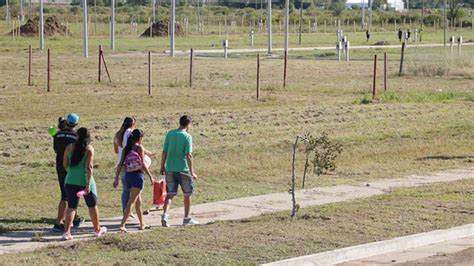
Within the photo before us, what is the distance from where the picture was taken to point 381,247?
12734 mm

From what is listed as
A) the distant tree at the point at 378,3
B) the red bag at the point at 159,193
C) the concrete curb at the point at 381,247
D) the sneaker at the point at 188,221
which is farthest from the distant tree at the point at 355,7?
the sneaker at the point at 188,221

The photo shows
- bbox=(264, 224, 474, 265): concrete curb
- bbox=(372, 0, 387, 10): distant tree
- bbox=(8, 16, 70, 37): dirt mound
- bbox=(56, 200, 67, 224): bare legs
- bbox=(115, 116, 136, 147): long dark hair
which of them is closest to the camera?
bbox=(264, 224, 474, 265): concrete curb

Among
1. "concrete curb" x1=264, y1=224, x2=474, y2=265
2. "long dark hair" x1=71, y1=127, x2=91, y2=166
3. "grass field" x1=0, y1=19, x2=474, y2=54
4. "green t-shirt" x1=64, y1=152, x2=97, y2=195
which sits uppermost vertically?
"long dark hair" x1=71, y1=127, x2=91, y2=166

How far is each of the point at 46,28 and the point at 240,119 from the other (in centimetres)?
5983

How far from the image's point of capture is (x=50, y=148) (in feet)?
Answer: 71.8

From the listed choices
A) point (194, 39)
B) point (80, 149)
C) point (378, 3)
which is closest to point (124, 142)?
point (80, 149)

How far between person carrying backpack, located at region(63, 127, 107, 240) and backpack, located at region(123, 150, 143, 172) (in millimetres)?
593

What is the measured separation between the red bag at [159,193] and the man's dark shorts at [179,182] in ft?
2.67

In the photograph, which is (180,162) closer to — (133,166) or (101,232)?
(133,166)

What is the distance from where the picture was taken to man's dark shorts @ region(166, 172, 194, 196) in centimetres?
1402

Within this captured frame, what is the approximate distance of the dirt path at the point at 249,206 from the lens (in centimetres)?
1292

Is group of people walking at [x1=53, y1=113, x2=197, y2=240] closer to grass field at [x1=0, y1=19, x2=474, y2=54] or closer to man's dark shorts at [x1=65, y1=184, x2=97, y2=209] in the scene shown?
man's dark shorts at [x1=65, y1=184, x2=97, y2=209]

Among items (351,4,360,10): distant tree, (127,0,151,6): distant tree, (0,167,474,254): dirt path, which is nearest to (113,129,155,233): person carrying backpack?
(0,167,474,254): dirt path

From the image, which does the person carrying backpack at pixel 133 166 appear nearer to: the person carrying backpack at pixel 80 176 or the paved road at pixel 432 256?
the person carrying backpack at pixel 80 176
